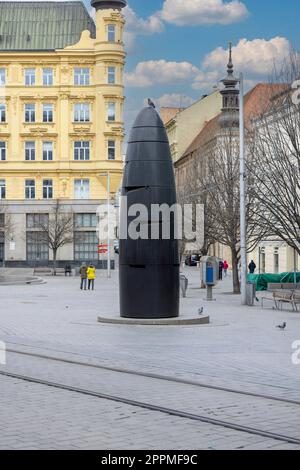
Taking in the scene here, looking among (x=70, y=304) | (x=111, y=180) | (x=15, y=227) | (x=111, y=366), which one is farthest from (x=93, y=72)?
(x=111, y=366)

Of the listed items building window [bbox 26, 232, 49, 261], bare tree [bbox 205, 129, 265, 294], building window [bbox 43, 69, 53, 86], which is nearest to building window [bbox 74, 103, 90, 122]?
building window [bbox 43, 69, 53, 86]

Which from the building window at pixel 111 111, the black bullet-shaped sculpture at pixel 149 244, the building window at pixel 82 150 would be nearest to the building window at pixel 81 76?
the building window at pixel 111 111

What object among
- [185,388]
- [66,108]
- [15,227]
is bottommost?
[185,388]

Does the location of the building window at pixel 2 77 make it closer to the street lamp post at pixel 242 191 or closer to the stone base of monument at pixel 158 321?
the street lamp post at pixel 242 191

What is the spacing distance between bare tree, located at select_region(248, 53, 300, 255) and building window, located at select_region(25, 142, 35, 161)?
41.9 metres

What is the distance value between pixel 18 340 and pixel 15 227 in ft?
177

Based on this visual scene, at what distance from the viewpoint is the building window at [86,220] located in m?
71.2

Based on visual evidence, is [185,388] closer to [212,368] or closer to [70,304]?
[212,368]

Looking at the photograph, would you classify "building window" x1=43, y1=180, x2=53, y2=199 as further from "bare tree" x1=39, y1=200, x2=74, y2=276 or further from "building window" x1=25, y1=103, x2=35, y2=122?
"building window" x1=25, y1=103, x2=35, y2=122

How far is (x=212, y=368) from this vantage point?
13.6 metres

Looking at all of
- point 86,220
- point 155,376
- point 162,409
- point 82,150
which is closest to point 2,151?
point 82,150

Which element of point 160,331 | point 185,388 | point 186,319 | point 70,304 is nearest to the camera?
point 185,388

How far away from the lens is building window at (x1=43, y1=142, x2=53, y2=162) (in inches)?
2857

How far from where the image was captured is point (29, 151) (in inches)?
2867
